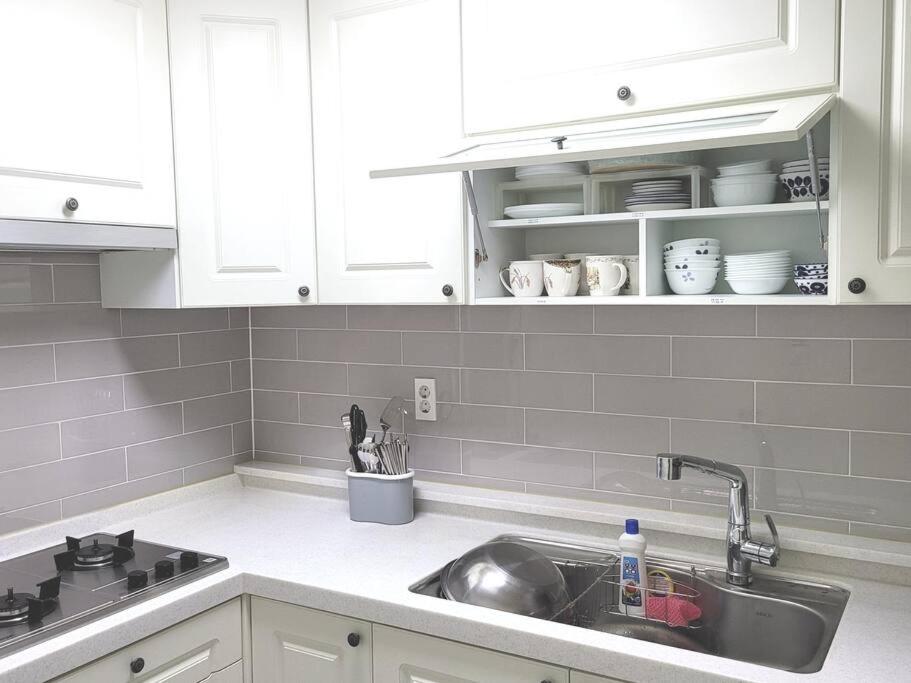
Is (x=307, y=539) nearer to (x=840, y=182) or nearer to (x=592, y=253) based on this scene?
(x=592, y=253)

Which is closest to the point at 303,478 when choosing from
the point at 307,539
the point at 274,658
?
the point at 307,539

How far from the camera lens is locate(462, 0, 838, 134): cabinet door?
157cm

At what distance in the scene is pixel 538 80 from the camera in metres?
1.80

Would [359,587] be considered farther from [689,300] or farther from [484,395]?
[689,300]

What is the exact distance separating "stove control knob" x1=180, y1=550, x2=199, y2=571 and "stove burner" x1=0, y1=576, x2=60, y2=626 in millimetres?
272

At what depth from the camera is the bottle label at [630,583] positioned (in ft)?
5.92

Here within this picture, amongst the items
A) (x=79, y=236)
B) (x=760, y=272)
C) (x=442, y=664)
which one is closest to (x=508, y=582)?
(x=442, y=664)

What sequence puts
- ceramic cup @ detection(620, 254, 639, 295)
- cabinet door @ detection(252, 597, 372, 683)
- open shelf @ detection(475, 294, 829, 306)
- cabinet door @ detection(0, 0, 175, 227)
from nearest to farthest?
open shelf @ detection(475, 294, 829, 306), cabinet door @ detection(0, 0, 175, 227), cabinet door @ detection(252, 597, 372, 683), ceramic cup @ detection(620, 254, 639, 295)

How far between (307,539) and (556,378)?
77 cm

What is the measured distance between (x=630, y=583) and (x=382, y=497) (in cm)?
73

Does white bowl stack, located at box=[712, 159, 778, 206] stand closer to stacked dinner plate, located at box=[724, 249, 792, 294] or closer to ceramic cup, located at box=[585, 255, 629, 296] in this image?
stacked dinner plate, located at box=[724, 249, 792, 294]

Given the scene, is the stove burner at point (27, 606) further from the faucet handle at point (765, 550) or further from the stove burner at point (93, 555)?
the faucet handle at point (765, 550)

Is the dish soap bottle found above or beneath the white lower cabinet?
above

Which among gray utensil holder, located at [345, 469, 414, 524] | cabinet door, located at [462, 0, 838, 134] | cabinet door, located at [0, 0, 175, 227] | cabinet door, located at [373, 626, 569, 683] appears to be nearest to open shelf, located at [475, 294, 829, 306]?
cabinet door, located at [462, 0, 838, 134]
